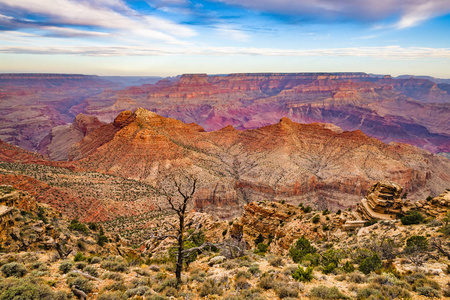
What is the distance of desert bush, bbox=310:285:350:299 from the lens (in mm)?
10367

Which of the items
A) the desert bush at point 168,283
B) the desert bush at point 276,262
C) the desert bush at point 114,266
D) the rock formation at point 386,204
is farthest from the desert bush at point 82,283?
the rock formation at point 386,204

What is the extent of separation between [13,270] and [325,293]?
15484 millimetres

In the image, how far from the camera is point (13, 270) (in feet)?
38.2

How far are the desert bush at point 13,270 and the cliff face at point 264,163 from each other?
60465 millimetres

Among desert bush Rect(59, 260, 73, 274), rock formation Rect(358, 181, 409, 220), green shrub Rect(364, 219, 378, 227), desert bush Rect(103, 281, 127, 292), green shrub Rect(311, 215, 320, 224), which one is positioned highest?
desert bush Rect(103, 281, 127, 292)

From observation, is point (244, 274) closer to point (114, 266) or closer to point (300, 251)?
point (114, 266)

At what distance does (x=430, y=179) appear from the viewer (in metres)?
94.2

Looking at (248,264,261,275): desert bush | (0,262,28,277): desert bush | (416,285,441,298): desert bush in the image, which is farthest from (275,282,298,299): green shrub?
(0,262,28,277): desert bush

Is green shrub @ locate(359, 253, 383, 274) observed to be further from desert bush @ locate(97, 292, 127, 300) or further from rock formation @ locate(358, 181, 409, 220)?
rock formation @ locate(358, 181, 409, 220)

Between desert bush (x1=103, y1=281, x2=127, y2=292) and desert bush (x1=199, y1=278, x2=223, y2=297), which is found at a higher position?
desert bush (x1=103, y1=281, x2=127, y2=292)

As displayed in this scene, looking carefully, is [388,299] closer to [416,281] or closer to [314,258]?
[416,281]

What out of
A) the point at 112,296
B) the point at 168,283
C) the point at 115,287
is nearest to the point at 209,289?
the point at 168,283

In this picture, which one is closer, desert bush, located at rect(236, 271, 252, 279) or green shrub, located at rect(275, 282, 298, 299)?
green shrub, located at rect(275, 282, 298, 299)

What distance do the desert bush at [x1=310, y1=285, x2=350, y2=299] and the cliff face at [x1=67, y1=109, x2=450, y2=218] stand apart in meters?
60.9
